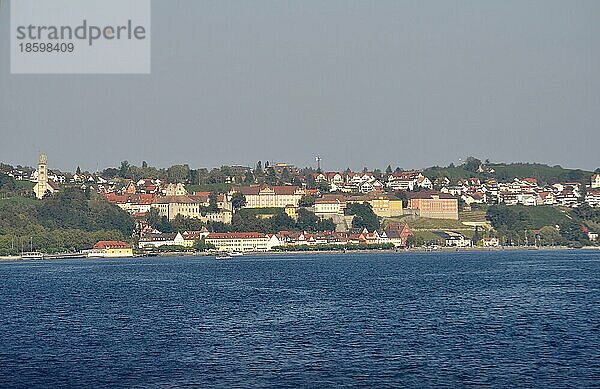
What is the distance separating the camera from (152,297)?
148ft

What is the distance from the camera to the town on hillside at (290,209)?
378 feet

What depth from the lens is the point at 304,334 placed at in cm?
2966

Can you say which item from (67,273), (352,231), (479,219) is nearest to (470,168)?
(479,219)

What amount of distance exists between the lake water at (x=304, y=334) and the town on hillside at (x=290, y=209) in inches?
2470

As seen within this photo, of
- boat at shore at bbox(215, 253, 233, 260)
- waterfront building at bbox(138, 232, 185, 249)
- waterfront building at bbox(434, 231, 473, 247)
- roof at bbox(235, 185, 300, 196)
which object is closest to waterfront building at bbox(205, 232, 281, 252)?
waterfront building at bbox(138, 232, 185, 249)

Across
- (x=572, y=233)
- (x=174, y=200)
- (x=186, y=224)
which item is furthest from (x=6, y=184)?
(x=572, y=233)

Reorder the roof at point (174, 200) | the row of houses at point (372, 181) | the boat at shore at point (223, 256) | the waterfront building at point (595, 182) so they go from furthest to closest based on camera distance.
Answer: the waterfront building at point (595, 182) < the row of houses at point (372, 181) < the roof at point (174, 200) < the boat at shore at point (223, 256)

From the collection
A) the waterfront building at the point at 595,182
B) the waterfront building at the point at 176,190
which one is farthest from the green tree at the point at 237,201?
the waterfront building at the point at 595,182

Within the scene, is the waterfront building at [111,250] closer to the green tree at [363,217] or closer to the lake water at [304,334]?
the green tree at [363,217]

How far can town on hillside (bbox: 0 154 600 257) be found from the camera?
115m

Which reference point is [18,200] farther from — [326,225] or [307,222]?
[326,225]

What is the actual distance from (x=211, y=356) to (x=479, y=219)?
109627 millimetres

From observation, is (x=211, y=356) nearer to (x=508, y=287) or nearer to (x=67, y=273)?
(x=508, y=287)

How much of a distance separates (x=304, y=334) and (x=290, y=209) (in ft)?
326
